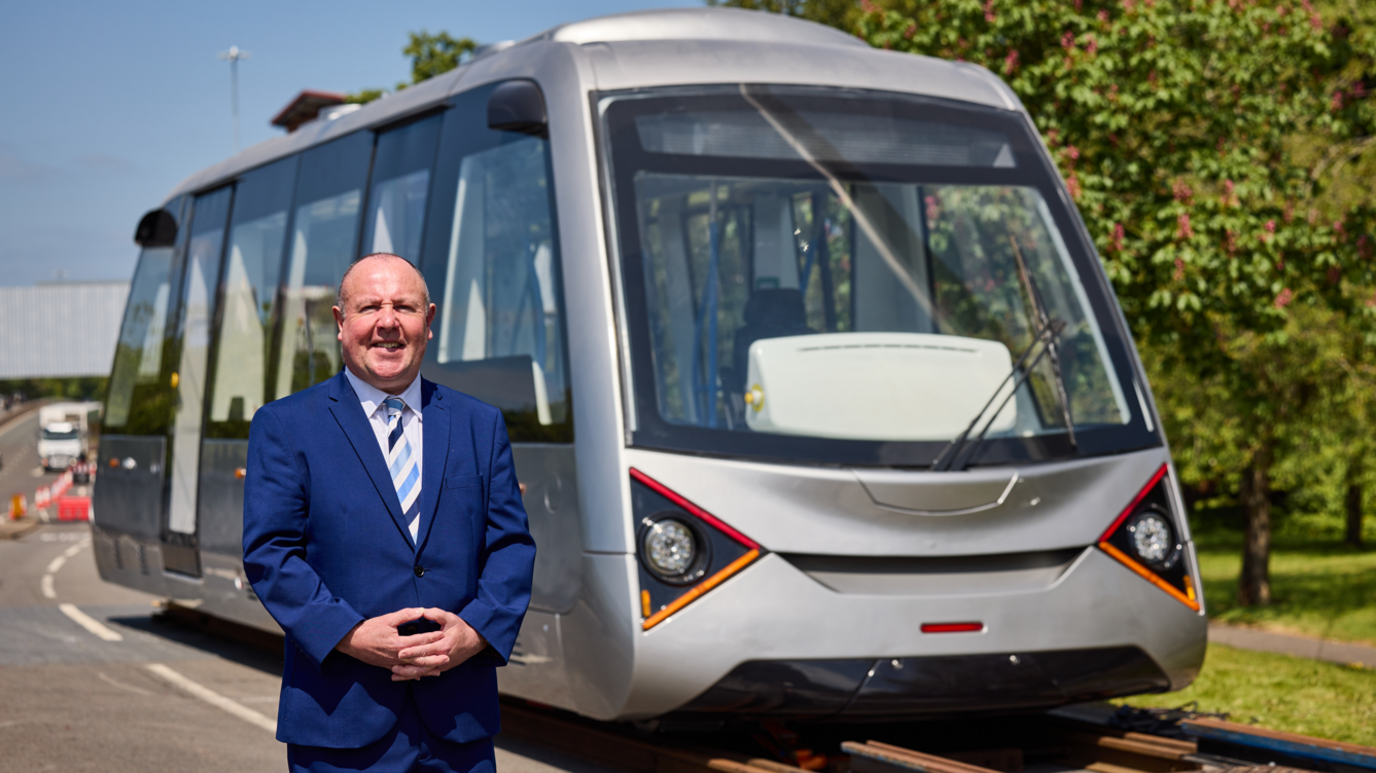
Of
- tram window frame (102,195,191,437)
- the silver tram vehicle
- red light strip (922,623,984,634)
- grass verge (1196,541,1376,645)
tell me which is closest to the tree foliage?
the silver tram vehicle

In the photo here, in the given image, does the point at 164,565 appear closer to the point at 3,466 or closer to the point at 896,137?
the point at 896,137

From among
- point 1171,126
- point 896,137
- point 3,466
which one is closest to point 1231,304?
point 1171,126

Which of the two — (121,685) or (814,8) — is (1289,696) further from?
(814,8)

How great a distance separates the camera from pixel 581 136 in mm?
6371

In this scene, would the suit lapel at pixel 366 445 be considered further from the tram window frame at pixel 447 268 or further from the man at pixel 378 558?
the tram window frame at pixel 447 268

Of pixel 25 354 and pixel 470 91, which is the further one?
pixel 25 354

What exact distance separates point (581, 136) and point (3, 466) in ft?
268

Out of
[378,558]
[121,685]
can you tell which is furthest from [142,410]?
[378,558]

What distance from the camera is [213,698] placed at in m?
9.02

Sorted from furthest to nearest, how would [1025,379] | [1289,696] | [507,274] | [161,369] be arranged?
[161,369] → [1289,696] → [507,274] → [1025,379]

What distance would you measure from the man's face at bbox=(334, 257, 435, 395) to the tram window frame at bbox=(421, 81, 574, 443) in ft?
9.41

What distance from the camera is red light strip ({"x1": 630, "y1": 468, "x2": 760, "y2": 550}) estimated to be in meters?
5.69

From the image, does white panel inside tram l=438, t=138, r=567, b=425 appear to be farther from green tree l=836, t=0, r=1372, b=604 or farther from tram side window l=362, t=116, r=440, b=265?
green tree l=836, t=0, r=1372, b=604

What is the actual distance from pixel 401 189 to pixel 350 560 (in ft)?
16.6
